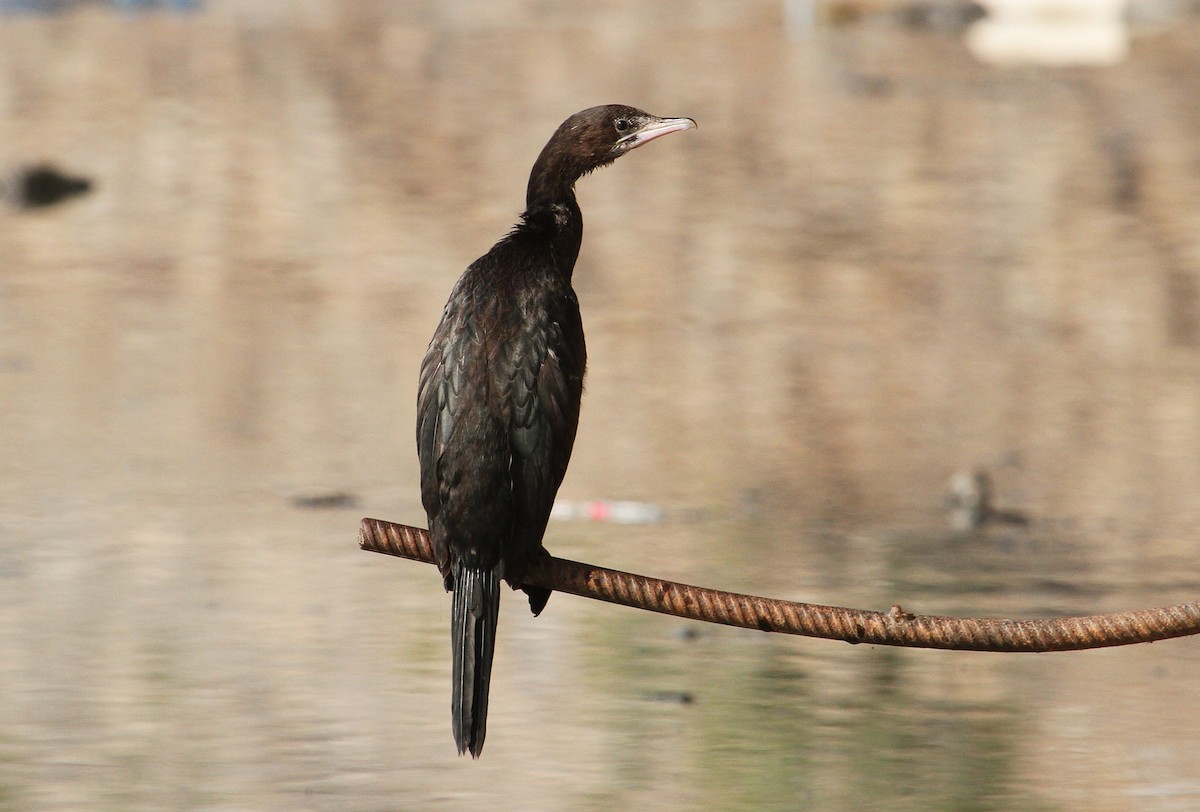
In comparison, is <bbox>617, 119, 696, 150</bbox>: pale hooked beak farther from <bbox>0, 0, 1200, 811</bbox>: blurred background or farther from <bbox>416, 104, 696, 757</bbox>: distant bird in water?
<bbox>0, 0, 1200, 811</bbox>: blurred background

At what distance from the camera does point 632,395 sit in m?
8.32

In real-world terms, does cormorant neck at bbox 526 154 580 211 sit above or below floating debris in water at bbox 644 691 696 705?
above

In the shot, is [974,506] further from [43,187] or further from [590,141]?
[43,187]

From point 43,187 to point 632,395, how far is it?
5.18 metres

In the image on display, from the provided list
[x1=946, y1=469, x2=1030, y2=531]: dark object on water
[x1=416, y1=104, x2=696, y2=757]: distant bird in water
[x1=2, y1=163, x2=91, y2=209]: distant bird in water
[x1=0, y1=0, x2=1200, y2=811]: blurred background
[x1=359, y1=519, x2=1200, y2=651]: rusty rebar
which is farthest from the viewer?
[x1=2, y1=163, x2=91, y2=209]: distant bird in water

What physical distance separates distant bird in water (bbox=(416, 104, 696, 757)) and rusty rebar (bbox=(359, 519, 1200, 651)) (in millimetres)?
141

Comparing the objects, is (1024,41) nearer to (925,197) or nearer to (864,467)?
(925,197)

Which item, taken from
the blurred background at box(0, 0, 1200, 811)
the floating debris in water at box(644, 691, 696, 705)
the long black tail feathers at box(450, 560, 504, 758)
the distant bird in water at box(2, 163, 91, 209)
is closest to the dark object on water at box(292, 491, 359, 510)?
the blurred background at box(0, 0, 1200, 811)

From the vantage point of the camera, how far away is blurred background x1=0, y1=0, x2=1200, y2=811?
472 centimetres

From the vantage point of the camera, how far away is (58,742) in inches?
182

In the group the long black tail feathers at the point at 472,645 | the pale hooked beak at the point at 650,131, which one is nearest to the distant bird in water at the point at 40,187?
the pale hooked beak at the point at 650,131

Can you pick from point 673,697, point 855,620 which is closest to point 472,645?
point 855,620

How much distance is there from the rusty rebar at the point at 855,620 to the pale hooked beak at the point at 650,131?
878mm

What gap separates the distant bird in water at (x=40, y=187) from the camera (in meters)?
11.3
